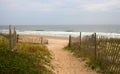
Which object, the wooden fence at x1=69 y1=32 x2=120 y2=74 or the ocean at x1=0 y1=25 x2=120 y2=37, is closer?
the wooden fence at x1=69 y1=32 x2=120 y2=74

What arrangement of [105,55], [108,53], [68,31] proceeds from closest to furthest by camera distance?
1. [108,53]
2. [105,55]
3. [68,31]

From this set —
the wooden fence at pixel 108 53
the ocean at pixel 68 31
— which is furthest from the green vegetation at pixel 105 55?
the ocean at pixel 68 31

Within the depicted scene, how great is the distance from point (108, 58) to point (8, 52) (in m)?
3.58

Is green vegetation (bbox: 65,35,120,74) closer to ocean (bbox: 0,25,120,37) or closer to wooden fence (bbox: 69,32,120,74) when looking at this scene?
wooden fence (bbox: 69,32,120,74)

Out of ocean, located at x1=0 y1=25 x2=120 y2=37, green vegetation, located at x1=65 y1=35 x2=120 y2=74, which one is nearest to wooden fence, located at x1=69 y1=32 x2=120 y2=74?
green vegetation, located at x1=65 y1=35 x2=120 y2=74

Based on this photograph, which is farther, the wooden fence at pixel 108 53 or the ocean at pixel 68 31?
the ocean at pixel 68 31

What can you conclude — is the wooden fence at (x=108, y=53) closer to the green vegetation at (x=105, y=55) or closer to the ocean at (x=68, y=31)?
the green vegetation at (x=105, y=55)

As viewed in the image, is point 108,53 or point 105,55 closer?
point 108,53

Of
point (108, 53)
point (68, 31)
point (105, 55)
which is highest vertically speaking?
point (108, 53)

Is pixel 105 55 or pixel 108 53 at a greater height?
pixel 108 53

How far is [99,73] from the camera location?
9.77 m

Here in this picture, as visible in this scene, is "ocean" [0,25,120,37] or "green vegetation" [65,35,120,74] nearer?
"green vegetation" [65,35,120,74]

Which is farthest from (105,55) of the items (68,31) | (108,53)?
(68,31)

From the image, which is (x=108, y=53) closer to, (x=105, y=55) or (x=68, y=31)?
(x=105, y=55)
